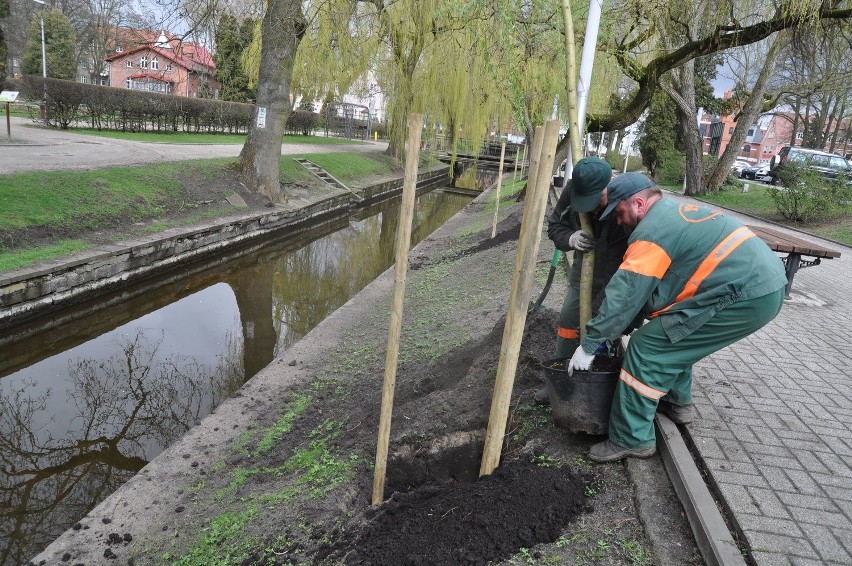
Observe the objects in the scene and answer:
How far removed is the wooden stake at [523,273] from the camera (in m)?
2.82

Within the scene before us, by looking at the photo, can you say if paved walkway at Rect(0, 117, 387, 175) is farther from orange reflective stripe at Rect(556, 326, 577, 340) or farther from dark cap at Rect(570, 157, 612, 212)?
dark cap at Rect(570, 157, 612, 212)

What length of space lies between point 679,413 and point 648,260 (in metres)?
1.24

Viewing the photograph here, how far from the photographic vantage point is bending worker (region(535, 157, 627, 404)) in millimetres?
3219

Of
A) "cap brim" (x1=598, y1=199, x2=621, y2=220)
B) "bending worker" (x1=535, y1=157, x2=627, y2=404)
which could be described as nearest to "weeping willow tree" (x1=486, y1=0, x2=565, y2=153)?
"bending worker" (x1=535, y1=157, x2=627, y2=404)

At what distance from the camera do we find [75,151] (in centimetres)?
1457

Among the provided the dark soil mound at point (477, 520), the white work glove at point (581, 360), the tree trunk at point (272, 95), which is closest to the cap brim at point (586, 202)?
the white work glove at point (581, 360)

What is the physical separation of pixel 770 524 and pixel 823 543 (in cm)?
21

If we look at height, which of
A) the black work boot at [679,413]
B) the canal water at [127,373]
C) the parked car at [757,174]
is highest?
the parked car at [757,174]

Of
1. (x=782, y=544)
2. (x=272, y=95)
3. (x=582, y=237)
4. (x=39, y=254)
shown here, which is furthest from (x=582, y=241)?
(x=272, y=95)

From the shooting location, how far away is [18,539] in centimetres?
403

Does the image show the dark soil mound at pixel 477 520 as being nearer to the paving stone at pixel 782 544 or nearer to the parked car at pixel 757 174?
the paving stone at pixel 782 544

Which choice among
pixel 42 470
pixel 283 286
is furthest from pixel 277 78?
pixel 42 470

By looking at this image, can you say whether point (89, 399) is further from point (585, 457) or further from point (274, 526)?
point (585, 457)

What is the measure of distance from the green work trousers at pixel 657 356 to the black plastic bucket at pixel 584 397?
7cm
